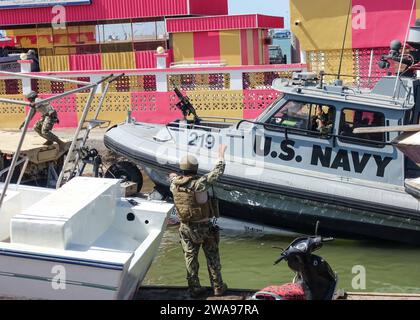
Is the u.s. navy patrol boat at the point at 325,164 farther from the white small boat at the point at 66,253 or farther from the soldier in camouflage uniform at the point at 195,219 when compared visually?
the soldier in camouflage uniform at the point at 195,219

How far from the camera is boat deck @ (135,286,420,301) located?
6.39 metres

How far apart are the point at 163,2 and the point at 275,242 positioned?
501 inches

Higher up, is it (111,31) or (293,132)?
(111,31)

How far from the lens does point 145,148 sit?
9805 mm

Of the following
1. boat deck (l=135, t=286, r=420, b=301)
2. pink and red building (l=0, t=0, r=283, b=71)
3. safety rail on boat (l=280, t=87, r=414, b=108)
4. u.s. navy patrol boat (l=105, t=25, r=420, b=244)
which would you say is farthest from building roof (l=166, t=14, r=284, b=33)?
boat deck (l=135, t=286, r=420, b=301)

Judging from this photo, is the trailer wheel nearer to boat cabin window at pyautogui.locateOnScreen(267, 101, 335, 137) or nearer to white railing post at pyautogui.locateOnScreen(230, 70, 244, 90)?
boat cabin window at pyautogui.locateOnScreen(267, 101, 335, 137)

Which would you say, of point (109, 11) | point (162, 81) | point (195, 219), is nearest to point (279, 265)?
point (195, 219)

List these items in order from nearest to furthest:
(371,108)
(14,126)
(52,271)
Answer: (52,271) < (371,108) < (14,126)

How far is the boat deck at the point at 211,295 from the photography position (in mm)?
6387

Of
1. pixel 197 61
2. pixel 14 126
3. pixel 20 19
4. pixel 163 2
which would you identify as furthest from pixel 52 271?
pixel 20 19

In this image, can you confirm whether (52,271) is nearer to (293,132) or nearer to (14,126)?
(293,132)

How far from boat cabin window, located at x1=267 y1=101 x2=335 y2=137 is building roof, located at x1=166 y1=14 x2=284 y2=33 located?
34.0 feet

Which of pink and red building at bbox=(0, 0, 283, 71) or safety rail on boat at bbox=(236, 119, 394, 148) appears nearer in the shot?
safety rail on boat at bbox=(236, 119, 394, 148)

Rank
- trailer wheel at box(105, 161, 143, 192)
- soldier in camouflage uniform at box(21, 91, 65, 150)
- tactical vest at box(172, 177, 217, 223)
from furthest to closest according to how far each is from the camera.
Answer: trailer wheel at box(105, 161, 143, 192) < soldier in camouflage uniform at box(21, 91, 65, 150) < tactical vest at box(172, 177, 217, 223)
